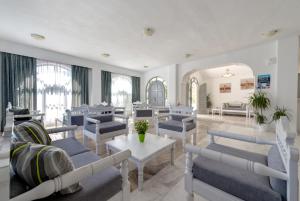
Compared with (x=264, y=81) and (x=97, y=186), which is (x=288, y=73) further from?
(x=97, y=186)

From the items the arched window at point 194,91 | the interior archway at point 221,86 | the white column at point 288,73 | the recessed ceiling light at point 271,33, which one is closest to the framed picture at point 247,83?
the interior archway at point 221,86

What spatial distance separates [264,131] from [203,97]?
15.2 ft

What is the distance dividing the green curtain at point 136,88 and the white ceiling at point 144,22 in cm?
328

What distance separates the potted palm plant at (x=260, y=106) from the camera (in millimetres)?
3830

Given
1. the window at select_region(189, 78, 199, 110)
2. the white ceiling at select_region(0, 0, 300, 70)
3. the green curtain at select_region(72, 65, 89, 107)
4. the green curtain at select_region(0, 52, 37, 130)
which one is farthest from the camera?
the window at select_region(189, 78, 199, 110)

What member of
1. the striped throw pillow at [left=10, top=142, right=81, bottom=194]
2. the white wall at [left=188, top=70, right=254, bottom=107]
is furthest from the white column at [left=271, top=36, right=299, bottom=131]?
the striped throw pillow at [left=10, top=142, right=81, bottom=194]

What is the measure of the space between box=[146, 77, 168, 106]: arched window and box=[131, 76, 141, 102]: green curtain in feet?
1.59

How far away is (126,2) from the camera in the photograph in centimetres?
211

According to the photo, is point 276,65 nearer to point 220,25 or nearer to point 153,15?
point 220,25

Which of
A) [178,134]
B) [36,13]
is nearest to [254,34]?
[178,134]

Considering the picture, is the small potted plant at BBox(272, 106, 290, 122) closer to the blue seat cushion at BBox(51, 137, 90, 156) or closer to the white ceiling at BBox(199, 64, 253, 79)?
the white ceiling at BBox(199, 64, 253, 79)

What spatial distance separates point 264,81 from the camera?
158 inches

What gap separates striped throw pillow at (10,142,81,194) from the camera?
0.74m

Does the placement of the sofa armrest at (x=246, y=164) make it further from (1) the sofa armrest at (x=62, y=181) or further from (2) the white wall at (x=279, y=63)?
(2) the white wall at (x=279, y=63)
